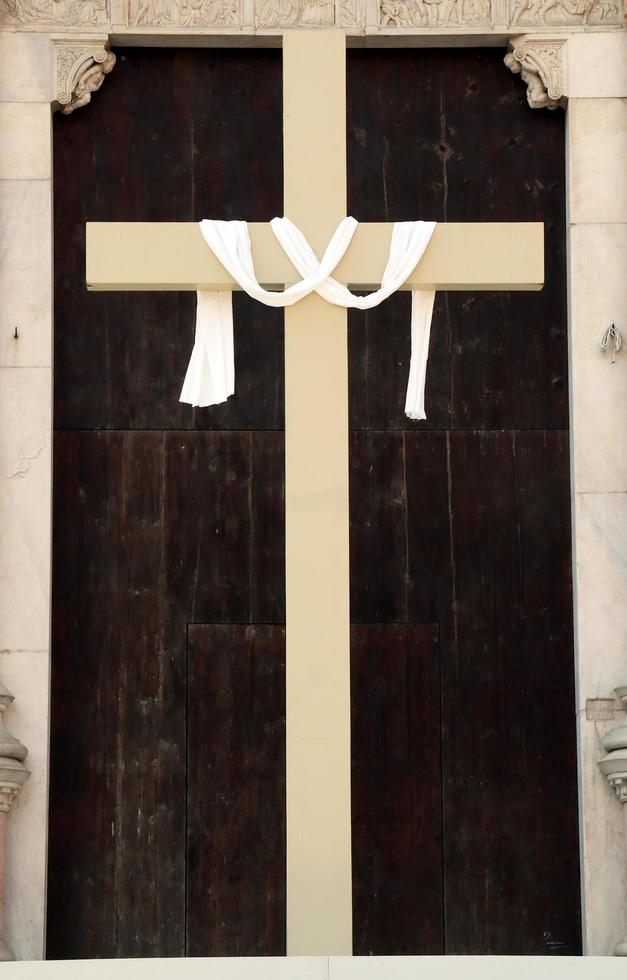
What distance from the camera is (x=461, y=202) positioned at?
41.9 feet

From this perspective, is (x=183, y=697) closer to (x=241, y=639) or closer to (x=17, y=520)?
(x=241, y=639)

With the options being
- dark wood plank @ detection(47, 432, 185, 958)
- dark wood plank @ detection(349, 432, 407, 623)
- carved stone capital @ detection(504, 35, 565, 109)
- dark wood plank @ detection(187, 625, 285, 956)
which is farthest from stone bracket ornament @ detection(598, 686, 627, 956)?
carved stone capital @ detection(504, 35, 565, 109)

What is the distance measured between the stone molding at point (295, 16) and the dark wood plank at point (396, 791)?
350 centimetres

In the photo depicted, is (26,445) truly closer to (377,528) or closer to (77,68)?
(377,528)

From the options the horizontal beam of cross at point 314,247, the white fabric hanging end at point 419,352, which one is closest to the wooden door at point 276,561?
the white fabric hanging end at point 419,352

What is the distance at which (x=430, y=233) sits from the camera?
10.4 metres

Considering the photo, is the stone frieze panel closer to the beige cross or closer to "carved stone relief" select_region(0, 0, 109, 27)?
"carved stone relief" select_region(0, 0, 109, 27)

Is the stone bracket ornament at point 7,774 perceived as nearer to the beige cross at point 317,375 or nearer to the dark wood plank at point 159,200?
the dark wood plank at point 159,200

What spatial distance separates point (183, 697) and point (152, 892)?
1.08 m

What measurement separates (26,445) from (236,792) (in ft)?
7.39

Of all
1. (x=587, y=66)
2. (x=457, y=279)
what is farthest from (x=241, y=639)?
(x=587, y=66)

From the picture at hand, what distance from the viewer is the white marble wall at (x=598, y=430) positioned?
469 inches

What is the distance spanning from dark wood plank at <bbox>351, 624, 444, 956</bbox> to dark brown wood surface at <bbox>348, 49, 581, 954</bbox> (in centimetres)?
3

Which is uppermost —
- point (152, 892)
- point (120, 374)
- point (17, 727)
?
point (120, 374)
